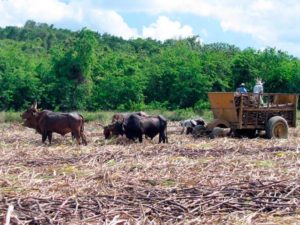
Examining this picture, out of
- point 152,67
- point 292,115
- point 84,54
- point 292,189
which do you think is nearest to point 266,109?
point 292,115

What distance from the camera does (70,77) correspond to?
127ft

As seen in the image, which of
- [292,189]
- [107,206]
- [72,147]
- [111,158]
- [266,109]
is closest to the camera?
[107,206]

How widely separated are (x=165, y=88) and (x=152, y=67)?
104 inches

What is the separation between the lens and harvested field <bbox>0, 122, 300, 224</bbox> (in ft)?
24.6

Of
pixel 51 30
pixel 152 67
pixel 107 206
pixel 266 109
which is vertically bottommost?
pixel 107 206

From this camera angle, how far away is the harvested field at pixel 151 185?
7.50 meters

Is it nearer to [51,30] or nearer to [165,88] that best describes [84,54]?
[165,88]

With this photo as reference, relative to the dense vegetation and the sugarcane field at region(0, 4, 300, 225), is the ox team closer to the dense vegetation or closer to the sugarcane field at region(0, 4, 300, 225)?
the sugarcane field at region(0, 4, 300, 225)

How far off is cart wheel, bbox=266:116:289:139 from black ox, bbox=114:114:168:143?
3339 mm

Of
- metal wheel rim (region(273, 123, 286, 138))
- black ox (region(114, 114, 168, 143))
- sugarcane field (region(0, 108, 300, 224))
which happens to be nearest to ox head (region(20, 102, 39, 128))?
black ox (region(114, 114, 168, 143))

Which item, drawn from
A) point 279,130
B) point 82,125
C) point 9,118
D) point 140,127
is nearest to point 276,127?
point 279,130

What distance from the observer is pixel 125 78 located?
131 ft

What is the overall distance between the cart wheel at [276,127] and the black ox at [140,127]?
334cm

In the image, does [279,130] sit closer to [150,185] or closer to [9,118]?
[150,185]
